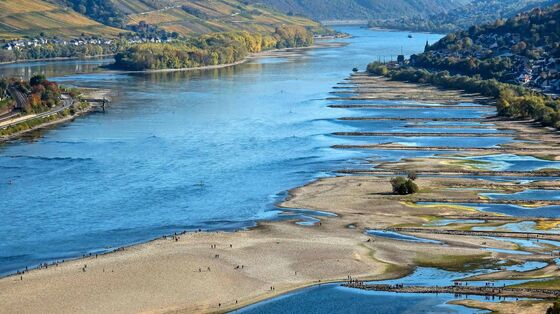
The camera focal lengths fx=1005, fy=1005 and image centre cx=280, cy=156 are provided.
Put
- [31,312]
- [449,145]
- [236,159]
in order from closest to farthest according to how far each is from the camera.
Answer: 1. [31,312]
2. [236,159]
3. [449,145]

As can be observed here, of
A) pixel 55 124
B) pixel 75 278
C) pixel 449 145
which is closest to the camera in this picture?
pixel 75 278

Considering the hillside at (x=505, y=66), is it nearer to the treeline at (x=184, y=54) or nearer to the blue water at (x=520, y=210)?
the blue water at (x=520, y=210)

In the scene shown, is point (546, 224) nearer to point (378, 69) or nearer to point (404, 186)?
point (404, 186)

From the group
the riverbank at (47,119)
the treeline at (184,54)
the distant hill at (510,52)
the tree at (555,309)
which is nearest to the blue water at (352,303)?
the tree at (555,309)

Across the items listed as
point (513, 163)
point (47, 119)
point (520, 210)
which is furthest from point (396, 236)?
point (47, 119)

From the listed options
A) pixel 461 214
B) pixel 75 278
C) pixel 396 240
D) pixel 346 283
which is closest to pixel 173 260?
pixel 75 278

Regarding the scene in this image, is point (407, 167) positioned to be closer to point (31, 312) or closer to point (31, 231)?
point (31, 231)
